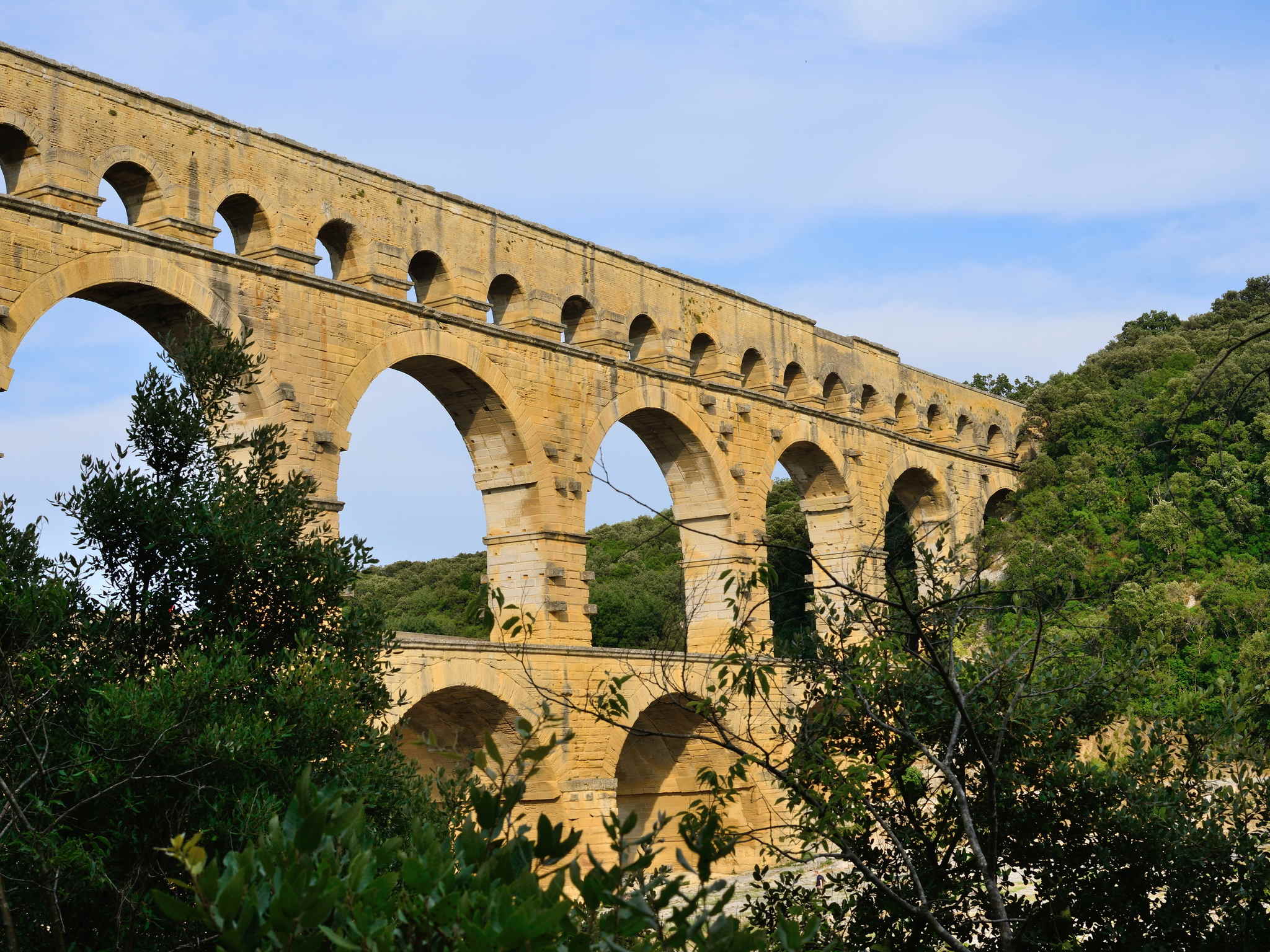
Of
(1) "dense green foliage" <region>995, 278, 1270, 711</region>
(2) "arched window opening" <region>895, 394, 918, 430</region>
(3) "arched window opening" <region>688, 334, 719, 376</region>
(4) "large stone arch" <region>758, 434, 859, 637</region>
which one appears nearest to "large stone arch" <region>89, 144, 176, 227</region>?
(3) "arched window opening" <region>688, 334, 719, 376</region>

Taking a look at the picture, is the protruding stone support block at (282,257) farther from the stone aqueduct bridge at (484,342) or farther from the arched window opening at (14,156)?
the arched window opening at (14,156)

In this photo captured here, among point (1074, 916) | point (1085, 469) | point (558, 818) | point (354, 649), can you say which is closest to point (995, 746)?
point (1074, 916)

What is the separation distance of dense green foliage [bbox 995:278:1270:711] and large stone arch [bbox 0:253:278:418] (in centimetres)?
1213

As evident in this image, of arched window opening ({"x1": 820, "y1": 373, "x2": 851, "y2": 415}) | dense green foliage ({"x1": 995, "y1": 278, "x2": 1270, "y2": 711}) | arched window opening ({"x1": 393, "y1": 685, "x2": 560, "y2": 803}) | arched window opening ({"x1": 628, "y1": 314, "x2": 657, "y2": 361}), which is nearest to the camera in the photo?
arched window opening ({"x1": 393, "y1": 685, "x2": 560, "y2": 803})

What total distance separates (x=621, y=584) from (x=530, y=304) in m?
15.9

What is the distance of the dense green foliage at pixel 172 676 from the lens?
7430mm

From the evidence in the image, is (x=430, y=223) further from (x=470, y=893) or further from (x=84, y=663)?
(x=470, y=893)

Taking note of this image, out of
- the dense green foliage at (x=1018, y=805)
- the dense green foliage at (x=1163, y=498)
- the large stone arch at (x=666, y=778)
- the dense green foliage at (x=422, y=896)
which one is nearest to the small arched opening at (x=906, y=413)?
the dense green foliage at (x=1163, y=498)

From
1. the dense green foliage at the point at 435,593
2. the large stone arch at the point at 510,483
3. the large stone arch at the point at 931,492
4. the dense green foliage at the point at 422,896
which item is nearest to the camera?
the dense green foliage at the point at 422,896

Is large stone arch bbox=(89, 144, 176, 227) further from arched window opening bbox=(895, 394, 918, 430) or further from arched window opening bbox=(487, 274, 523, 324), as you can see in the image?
arched window opening bbox=(895, 394, 918, 430)

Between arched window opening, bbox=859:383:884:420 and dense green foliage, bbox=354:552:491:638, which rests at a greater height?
arched window opening, bbox=859:383:884:420

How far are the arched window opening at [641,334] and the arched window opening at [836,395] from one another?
15.9 ft

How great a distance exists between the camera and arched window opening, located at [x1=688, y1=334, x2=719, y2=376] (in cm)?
2388

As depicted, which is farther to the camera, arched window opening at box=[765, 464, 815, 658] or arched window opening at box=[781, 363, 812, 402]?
arched window opening at box=[765, 464, 815, 658]
